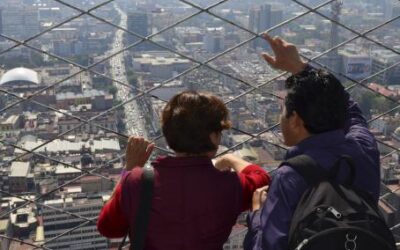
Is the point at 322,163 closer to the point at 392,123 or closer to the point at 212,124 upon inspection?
the point at 212,124

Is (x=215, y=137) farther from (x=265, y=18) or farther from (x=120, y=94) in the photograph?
(x=265, y=18)

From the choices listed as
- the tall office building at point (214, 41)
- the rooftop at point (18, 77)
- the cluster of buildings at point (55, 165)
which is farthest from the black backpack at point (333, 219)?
the tall office building at point (214, 41)

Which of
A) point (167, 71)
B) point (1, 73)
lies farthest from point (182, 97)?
point (167, 71)

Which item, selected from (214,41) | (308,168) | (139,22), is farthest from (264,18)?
(308,168)

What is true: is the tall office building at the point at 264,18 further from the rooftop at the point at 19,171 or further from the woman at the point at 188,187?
the woman at the point at 188,187

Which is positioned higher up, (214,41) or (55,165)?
(55,165)
